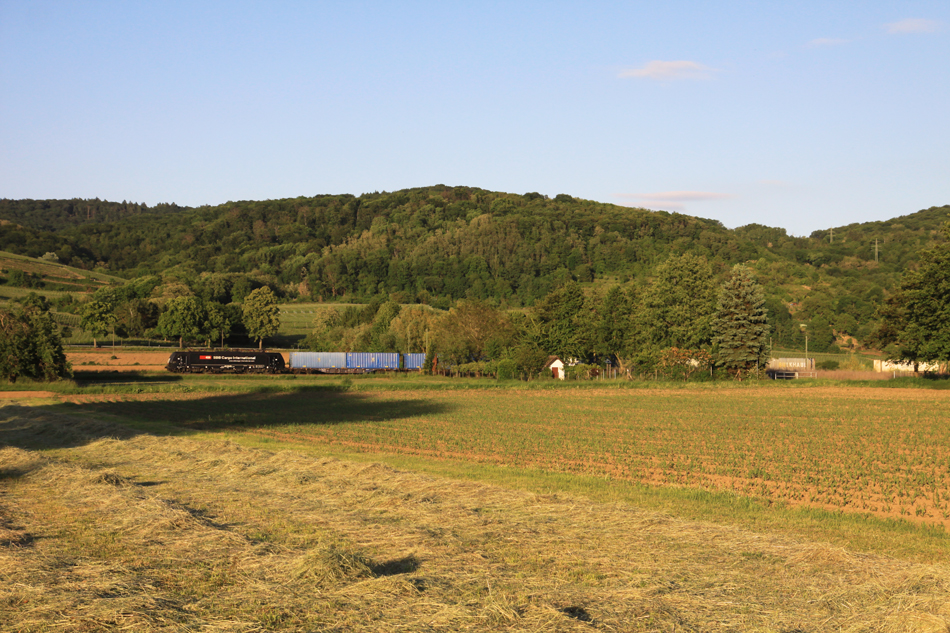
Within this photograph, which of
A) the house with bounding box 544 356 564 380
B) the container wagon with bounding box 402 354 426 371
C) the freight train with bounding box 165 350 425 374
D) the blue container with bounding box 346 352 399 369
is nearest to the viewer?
the house with bounding box 544 356 564 380

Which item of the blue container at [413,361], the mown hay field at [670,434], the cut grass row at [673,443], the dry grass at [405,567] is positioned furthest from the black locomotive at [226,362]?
the dry grass at [405,567]

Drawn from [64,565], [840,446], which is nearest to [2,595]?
[64,565]

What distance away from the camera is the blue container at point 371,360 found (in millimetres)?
89250

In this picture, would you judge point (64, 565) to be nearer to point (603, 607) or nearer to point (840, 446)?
point (603, 607)

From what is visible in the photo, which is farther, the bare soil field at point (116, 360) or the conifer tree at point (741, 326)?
the bare soil field at point (116, 360)

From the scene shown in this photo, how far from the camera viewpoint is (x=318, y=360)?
89.5m

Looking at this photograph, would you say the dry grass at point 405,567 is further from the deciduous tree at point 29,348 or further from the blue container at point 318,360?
the blue container at point 318,360

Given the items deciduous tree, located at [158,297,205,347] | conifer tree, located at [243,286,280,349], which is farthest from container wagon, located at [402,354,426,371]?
conifer tree, located at [243,286,280,349]

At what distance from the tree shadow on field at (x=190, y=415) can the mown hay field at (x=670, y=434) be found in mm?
151

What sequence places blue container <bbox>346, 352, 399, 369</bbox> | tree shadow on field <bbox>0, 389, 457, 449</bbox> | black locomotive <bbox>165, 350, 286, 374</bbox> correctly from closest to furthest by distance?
tree shadow on field <bbox>0, 389, 457, 449</bbox>
black locomotive <bbox>165, 350, 286, 374</bbox>
blue container <bbox>346, 352, 399, 369</bbox>

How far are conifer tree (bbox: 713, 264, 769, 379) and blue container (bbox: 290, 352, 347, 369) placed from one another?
44.2m

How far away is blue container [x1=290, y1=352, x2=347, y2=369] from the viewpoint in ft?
291

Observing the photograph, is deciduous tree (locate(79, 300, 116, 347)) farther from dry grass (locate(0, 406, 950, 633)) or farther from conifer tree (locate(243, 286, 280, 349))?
dry grass (locate(0, 406, 950, 633))

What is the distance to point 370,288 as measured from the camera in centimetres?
19625
